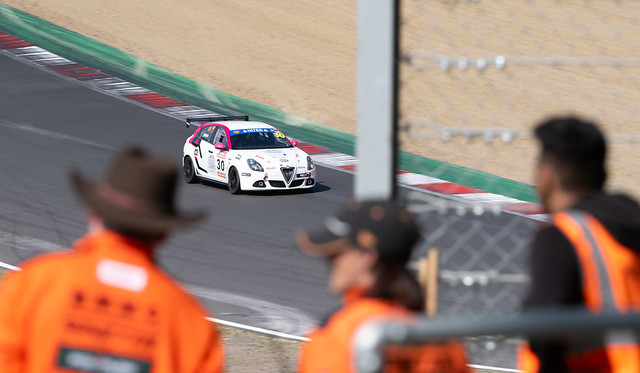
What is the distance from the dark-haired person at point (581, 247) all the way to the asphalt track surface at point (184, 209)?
7.29 m

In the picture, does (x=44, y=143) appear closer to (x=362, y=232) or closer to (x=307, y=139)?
(x=307, y=139)

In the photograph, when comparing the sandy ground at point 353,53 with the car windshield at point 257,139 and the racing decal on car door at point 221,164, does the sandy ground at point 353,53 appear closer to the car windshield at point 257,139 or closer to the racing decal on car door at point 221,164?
the car windshield at point 257,139

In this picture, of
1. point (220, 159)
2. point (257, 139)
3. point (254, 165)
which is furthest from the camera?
point (257, 139)

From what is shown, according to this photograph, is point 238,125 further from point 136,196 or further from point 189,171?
point 136,196

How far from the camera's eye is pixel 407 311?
2.67 meters

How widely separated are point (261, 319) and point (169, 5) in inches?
881

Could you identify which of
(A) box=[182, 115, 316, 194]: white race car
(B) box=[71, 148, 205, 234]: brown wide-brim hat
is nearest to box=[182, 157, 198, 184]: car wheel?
(A) box=[182, 115, 316, 194]: white race car

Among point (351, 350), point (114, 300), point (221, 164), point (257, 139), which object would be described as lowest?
point (351, 350)

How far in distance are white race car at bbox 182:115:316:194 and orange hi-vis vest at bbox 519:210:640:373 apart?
13.6 meters

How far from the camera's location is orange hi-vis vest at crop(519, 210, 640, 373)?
8.71ft

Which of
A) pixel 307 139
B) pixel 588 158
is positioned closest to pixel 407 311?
pixel 588 158

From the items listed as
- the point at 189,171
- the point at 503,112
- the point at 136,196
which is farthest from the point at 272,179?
the point at 136,196

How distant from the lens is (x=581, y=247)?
2.66 meters

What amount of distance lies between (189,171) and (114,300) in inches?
592
